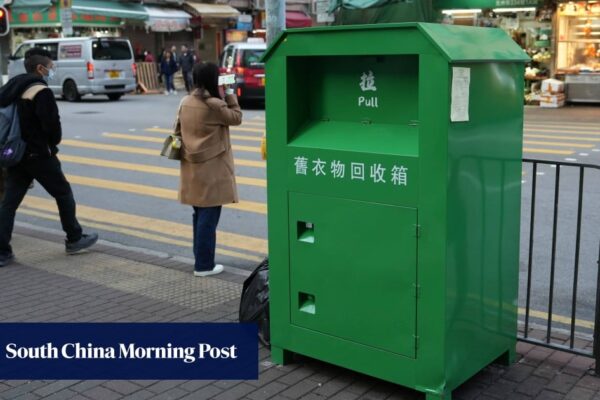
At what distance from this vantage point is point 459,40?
367 centimetres

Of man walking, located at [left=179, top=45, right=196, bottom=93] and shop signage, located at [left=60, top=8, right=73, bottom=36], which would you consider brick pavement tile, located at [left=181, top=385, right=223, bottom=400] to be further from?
shop signage, located at [left=60, top=8, right=73, bottom=36]

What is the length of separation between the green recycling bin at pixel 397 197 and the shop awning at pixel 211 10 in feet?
111

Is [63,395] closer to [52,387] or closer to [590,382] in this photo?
[52,387]

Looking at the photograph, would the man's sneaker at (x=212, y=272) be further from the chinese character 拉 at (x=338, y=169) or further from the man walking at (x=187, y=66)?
the man walking at (x=187, y=66)

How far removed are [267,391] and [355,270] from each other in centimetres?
84

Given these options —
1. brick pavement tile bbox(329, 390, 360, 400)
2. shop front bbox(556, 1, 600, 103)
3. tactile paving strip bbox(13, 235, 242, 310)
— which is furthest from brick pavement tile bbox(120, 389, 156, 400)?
shop front bbox(556, 1, 600, 103)

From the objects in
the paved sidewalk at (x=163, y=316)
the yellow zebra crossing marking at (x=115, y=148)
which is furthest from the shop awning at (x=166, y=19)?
the paved sidewalk at (x=163, y=316)

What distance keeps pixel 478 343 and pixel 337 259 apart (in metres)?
0.87

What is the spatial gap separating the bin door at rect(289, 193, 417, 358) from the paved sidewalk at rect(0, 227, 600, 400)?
350mm

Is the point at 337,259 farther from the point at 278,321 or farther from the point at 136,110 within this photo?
the point at 136,110

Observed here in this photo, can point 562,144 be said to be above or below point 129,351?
below

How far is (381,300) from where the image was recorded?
3930mm

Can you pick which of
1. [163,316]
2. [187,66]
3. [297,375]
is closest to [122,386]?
[297,375]

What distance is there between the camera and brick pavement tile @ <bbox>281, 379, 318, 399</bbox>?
4.11 meters
